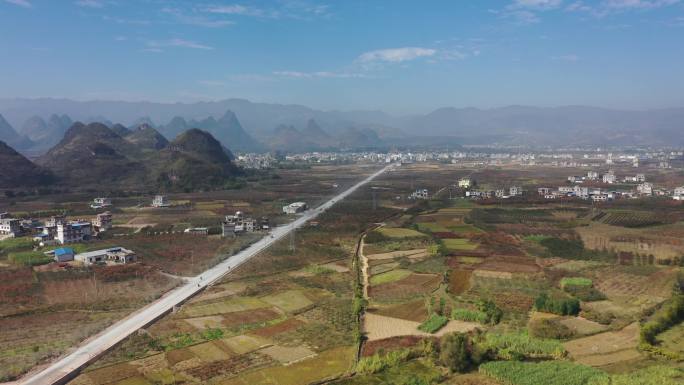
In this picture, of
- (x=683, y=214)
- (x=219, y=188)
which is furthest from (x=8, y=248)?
(x=683, y=214)

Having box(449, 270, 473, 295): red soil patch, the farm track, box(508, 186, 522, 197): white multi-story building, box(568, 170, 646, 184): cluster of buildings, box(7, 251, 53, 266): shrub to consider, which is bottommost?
the farm track

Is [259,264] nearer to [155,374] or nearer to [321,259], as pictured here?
[321,259]

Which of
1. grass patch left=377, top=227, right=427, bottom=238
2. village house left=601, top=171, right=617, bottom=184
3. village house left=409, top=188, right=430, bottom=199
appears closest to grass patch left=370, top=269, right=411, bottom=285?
grass patch left=377, top=227, right=427, bottom=238

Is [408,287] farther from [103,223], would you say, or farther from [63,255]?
[103,223]

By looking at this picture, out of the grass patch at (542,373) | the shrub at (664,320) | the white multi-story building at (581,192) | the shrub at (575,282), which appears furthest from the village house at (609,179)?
the grass patch at (542,373)

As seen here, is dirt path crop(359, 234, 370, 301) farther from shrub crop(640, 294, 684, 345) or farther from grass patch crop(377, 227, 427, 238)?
shrub crop(640, 294, 684, 345)
